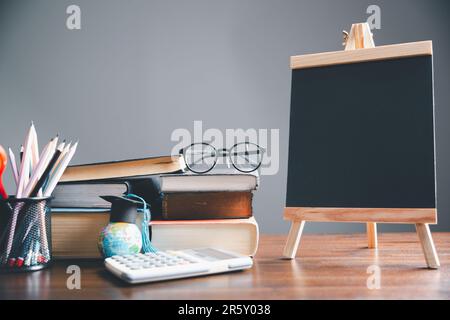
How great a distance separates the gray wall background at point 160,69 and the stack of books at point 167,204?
0.48m

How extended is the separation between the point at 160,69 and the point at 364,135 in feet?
2.47

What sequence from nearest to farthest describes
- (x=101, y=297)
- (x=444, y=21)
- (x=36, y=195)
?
(x=101, y=297), (x=36, y=195), (x=444, y=21)

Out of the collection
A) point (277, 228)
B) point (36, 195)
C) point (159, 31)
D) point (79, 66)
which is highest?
point (159, 31)

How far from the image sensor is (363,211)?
0.71 meters

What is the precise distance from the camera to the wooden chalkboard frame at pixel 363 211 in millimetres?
673

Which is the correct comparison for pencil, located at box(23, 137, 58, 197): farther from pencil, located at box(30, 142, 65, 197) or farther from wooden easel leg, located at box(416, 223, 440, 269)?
wooden easel leg, located at box(416, 223, 440, 269)

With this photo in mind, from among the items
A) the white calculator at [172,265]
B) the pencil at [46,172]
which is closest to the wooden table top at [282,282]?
the white calculator at [172,265]

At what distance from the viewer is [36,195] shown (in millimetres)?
676

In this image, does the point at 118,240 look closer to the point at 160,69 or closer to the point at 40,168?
the point at 40,168

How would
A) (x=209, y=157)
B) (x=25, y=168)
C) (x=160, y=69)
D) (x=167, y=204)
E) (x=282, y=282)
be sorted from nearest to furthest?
(x=282, y=282), (x=25, y=168), (x=167, y=204), (x=209, y=157), (x=160, y=69)

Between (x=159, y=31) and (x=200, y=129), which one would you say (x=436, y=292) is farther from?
(x=159, y=31)

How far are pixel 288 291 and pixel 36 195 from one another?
0.43 m

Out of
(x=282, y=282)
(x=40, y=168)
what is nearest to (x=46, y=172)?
(x=40, y=168)

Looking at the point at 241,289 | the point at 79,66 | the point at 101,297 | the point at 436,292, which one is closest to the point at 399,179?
the point at 436,292
